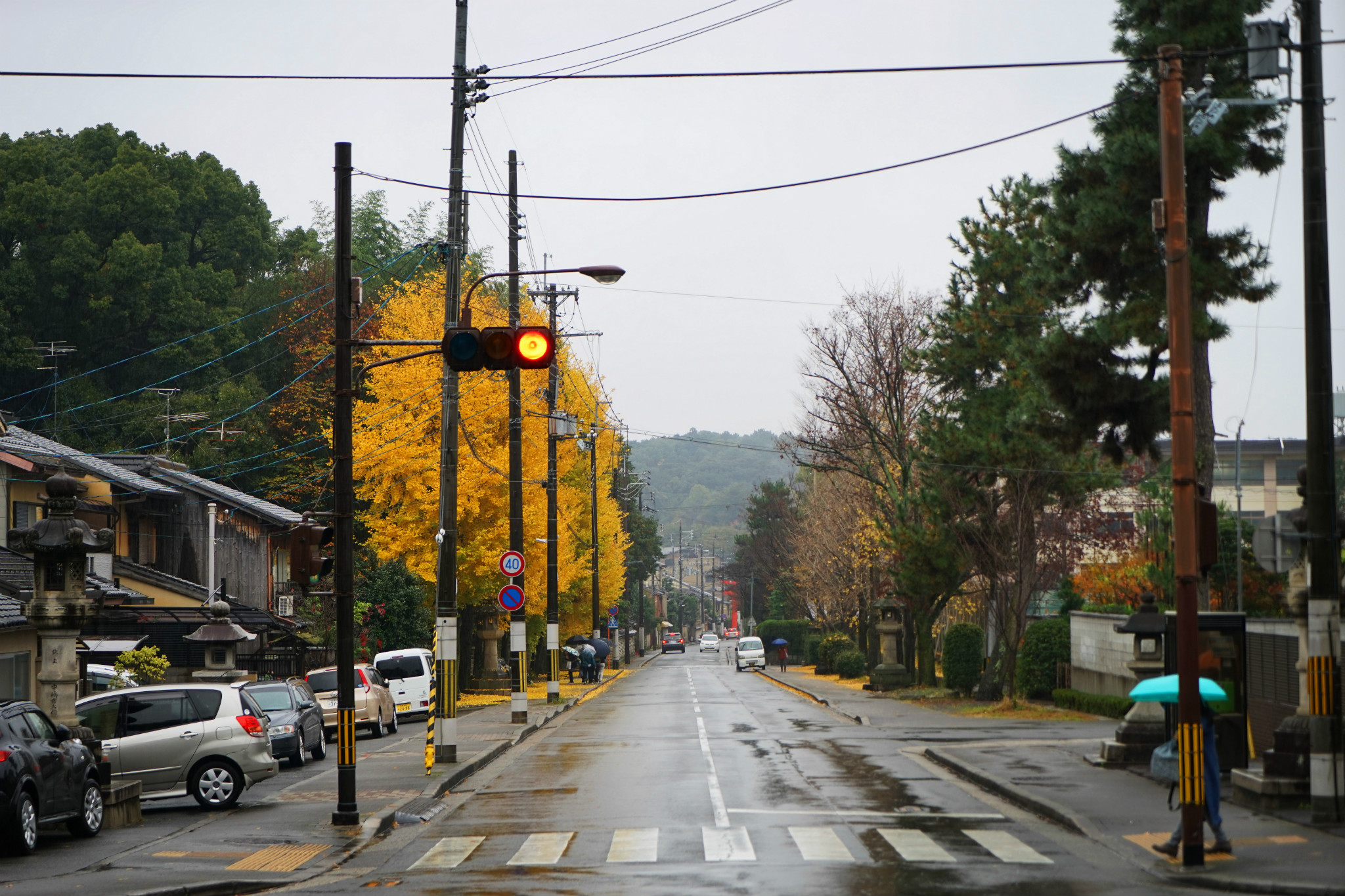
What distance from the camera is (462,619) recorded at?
48.4 metres

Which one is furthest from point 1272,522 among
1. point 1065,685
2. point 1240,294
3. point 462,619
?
point 462,619

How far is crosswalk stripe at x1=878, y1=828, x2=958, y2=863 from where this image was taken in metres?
12.9

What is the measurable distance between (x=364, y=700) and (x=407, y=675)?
566 cm

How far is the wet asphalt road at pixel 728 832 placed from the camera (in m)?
11.8

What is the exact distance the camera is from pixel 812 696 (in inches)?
1718

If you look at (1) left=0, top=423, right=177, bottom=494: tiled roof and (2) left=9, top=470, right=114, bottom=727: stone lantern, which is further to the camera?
(1) left=0, top=423, right=177, bottom=494: tiled roof

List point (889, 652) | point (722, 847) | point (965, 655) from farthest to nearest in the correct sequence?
point (889, 652) < point (965, 655) < point (722, 847)

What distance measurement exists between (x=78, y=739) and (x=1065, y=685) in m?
25.8

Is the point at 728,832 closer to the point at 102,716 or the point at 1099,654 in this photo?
the point at 102,716

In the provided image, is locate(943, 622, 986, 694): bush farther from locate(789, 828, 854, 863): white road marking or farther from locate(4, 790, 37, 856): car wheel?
locate(4, 790, 37, 856): car wheel

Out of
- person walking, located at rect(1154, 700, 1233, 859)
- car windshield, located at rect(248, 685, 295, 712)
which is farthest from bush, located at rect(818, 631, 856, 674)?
person walking, located at rect(1154, 700, 1233, 859)

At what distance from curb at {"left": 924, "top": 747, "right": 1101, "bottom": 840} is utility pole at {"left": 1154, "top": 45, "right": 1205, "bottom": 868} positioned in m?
2.20

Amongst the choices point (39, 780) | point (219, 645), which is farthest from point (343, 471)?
point (219, 645)

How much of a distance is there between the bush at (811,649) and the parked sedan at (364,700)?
A: 135 feet
